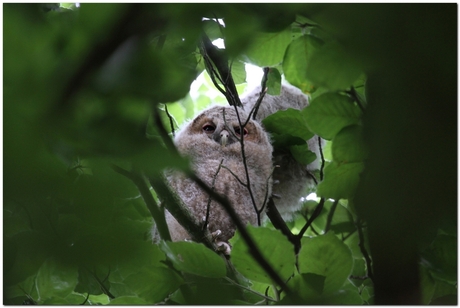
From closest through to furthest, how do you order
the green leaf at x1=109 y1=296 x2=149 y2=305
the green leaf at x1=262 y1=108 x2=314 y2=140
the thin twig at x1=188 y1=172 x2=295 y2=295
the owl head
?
the thin twig at x1=188 y1=172 x2=295 y2=295 < the green leaf at x1=109 y1=296 x2=149 y2=305 < the green leaf at x1=262 y1=108 x2=314 y2=140 < the owl head

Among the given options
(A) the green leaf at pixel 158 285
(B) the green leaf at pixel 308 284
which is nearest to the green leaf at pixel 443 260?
(B) the green leaf at pixel 308 284

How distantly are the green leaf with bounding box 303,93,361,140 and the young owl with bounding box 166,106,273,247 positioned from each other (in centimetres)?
87

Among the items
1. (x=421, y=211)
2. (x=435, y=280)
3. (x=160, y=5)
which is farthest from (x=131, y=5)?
(x=435, y=280)

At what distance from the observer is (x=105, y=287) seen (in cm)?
157

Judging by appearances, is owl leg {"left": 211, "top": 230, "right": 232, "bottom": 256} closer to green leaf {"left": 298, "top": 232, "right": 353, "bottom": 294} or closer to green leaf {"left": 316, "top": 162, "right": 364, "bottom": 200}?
green leaf {"left": 316, "top": 162, "right": 364, "bottom": 200}

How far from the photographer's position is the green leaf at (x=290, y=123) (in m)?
2.00

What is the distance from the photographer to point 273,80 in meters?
2.07

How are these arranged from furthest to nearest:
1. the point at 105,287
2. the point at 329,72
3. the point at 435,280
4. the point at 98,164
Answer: the point at 105,287
the point at 435,280
the point at 329,72
the point at 98,164

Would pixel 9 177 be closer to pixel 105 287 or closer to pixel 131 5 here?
pixel 131 5

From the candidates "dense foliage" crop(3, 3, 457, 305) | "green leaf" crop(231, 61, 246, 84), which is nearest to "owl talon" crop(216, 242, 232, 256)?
"green leaf" crop(231, 61, 246, 84)

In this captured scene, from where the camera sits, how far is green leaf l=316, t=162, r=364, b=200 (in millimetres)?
1229

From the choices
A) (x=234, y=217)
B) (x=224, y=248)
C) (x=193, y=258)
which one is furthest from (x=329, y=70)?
(x=224, y=248)

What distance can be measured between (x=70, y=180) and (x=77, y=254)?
0.21 feet

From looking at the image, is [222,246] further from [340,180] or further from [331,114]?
[331,114]
